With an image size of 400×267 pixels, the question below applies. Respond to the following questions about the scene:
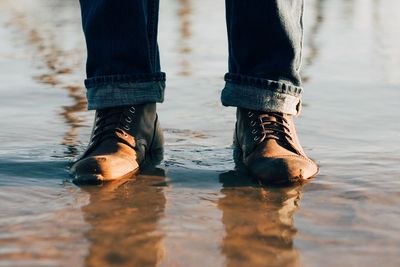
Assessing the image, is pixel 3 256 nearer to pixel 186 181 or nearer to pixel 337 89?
pixel 186 181

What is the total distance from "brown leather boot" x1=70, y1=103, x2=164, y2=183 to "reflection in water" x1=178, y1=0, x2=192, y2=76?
1279mm

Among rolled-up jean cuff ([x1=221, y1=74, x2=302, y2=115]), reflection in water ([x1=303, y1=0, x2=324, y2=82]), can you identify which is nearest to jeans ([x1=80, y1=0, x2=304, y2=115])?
rolled-up jean cuff ([x1=221, y1=74, x2=302, y2=115])

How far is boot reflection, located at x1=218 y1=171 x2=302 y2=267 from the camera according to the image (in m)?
1.34

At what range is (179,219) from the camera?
154 cm

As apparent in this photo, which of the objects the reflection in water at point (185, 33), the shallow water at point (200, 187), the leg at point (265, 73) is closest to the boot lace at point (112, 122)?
the shallow water at point (200, 187)

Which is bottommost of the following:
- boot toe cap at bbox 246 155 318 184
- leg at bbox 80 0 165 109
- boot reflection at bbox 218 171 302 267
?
boot reflection at bbox 218 171 302 267

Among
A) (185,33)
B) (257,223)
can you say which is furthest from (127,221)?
(185,33)

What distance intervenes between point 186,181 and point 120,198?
210mm

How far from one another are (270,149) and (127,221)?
22.6 inches

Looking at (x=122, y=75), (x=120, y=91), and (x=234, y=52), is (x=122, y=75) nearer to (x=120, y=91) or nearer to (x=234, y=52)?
(x=120, y=91)

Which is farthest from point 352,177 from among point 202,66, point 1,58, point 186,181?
point 1,58

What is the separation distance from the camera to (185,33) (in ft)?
15.3

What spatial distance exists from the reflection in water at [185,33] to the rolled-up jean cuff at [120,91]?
1.31 m

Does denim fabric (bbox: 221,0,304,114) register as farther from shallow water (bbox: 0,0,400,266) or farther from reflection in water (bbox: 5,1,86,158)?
reflection in water (bbox: 5,1,86,158)
